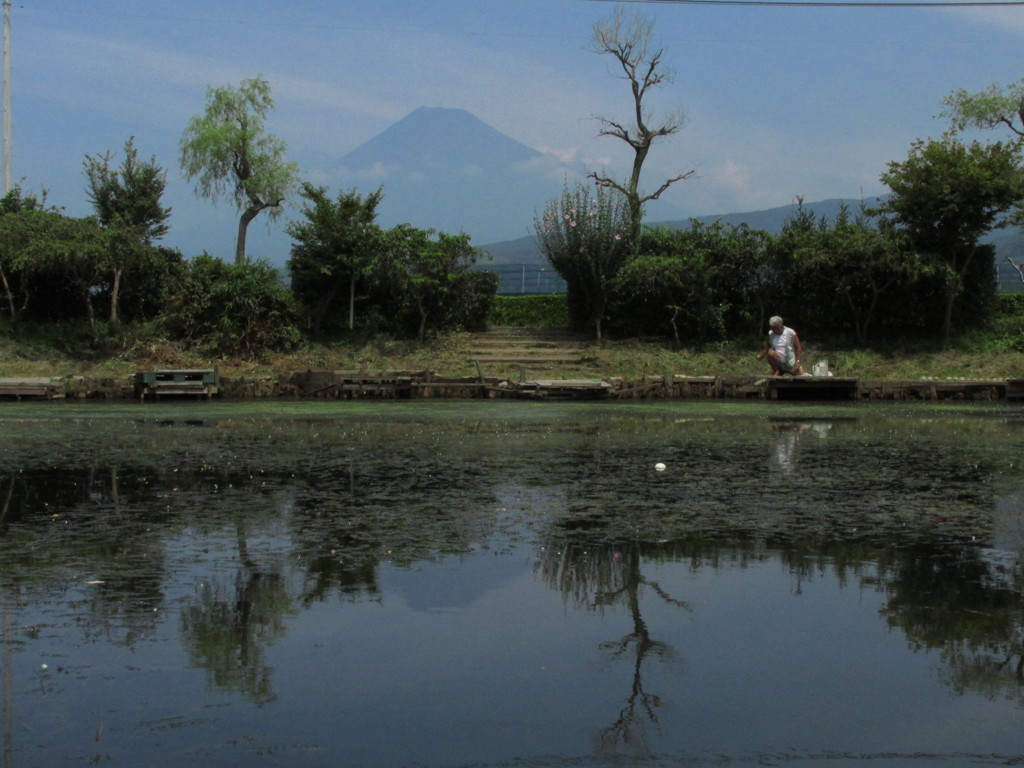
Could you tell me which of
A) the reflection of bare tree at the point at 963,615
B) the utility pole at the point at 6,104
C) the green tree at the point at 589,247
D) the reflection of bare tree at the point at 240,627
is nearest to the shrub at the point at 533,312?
the green tree at the point at 589,247

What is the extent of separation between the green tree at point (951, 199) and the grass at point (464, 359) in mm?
1806

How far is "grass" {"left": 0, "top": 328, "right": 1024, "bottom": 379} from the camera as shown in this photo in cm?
2758

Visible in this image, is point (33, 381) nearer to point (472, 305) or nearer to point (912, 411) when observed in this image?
point (472, 305)

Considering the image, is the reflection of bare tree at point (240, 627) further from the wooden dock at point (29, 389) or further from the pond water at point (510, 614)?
the wooden dock at point (29, 389)

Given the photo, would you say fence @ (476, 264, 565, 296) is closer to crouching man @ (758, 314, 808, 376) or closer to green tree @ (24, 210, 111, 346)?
green tree @ (24, 210, 111, 346)

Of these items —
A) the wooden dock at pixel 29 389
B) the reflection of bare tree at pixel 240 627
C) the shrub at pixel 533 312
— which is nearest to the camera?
the reflection of bare tree at pixel 240 627

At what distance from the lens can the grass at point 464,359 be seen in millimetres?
27578

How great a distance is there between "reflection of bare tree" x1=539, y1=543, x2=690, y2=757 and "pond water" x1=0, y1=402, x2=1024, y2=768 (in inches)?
0.8

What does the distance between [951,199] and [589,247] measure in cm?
938

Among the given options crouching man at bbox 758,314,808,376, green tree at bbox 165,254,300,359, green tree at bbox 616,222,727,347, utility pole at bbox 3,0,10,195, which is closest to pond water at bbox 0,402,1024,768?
crouching man at bbox 758,314,808,376

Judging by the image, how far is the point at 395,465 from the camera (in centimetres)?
1139

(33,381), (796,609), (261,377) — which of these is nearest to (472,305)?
(261,377)

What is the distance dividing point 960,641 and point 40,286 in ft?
101

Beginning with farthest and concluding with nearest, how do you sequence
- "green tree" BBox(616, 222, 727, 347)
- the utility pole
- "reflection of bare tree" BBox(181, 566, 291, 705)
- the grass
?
the utility pole
"green tree" BBox(616, 222, 727, 347)
the grass
"reflection of bare tree" BBox(181, 566, 291, 705)
